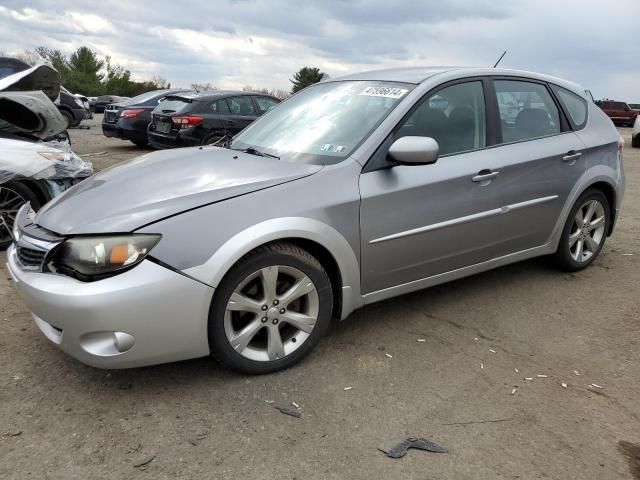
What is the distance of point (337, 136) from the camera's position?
333 cm

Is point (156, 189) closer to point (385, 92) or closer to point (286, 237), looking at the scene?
point (286, 237)

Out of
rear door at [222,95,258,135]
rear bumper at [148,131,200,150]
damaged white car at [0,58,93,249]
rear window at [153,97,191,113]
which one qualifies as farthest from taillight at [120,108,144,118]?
damaged white car at [0,58,93,249]

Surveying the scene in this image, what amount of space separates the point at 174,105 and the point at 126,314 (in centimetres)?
857

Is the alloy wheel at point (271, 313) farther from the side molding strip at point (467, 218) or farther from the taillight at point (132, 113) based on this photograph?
the taillight at point (132, 113)

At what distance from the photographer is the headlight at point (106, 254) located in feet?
8.18

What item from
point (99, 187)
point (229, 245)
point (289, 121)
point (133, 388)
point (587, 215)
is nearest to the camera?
point (229, 245)

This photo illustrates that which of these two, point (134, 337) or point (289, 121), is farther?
point (289, 121)

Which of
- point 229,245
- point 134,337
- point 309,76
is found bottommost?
point 134,337

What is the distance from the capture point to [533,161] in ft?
12.7

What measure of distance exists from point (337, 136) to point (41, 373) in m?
2.12

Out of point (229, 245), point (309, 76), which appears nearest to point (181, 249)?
point (229, 245)

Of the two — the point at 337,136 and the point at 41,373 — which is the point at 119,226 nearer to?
the point at 41,373

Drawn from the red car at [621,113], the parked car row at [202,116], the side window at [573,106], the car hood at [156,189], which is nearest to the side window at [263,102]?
the parked car row at [202,116]

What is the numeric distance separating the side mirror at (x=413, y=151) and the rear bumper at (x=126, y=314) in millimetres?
1293
